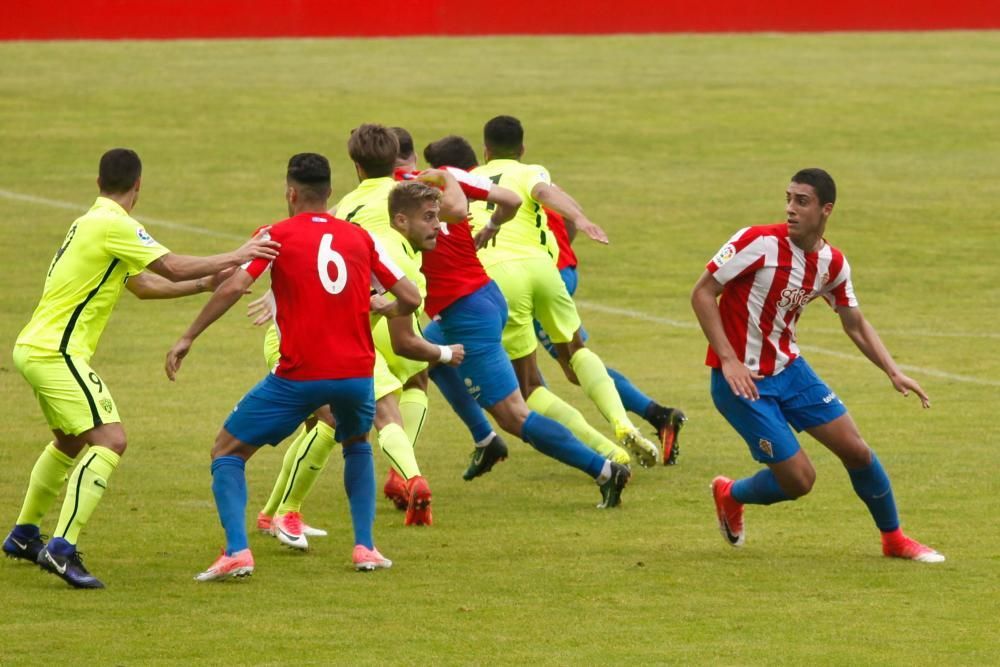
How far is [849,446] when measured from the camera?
877 centimetres

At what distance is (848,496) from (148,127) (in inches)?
901

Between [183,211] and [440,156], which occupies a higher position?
[440,156]

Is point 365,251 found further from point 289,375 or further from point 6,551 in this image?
point 6,551

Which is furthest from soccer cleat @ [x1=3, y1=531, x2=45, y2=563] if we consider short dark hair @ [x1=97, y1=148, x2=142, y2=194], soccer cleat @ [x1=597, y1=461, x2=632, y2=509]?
soccer cleat @ [x1=597, y1=461, x2=632, y2=509]

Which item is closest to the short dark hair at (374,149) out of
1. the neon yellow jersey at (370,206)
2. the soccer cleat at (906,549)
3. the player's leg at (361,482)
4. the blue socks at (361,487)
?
the neon yellow jersey at (370,206)

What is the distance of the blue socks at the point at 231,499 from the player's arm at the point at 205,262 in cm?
87

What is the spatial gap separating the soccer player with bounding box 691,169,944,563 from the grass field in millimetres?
424

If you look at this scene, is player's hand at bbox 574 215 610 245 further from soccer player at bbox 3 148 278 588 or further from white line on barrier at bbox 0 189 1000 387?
white line on barrier at bbox 0 189 1000 387

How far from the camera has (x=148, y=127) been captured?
31406 mm

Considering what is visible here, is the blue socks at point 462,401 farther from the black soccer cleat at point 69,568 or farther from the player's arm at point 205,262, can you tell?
the black soccer cleat at point 69,568

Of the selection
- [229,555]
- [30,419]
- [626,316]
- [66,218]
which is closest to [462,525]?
[229,555]

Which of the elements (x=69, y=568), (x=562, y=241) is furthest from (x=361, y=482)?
(x=562, y=241)

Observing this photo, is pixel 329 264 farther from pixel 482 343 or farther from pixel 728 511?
pixel 728 511

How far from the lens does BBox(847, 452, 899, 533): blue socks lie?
28.9 ft
